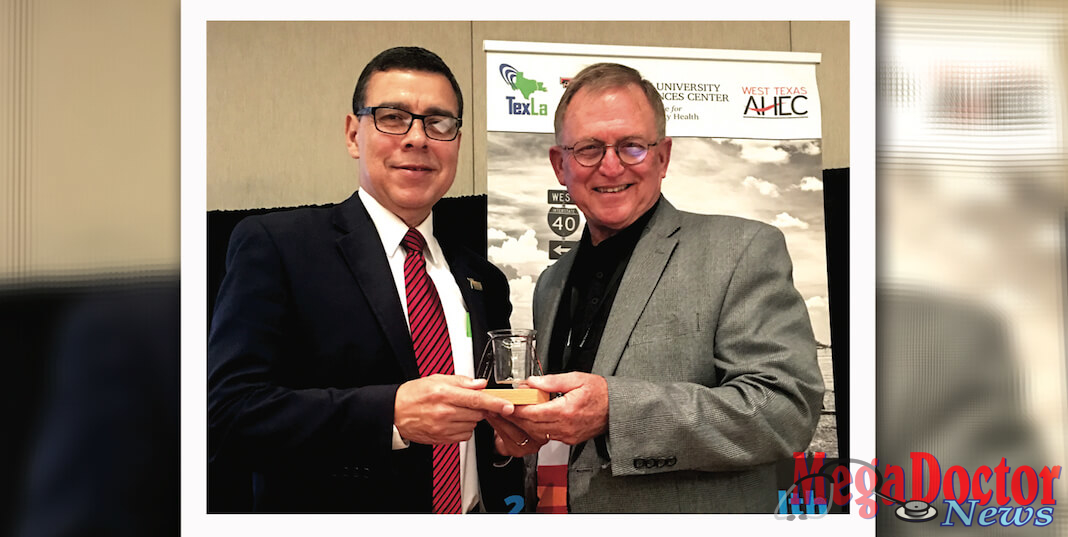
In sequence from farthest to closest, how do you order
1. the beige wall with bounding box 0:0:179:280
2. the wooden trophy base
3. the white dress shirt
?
the beige wall with bounding box 0:0:179:280
the white dress shirt
the wooden trophy base

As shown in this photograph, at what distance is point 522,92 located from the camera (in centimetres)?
237

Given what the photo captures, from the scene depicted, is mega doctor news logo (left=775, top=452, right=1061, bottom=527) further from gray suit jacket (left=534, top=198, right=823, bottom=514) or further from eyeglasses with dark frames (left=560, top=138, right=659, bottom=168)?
eyeglasses with dark frames (left=560, top=138, right=659, bottom=168)

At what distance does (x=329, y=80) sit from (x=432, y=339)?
2.27ft

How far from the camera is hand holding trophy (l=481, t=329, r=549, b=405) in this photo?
2.21 meters

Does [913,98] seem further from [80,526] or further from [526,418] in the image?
[80,526]

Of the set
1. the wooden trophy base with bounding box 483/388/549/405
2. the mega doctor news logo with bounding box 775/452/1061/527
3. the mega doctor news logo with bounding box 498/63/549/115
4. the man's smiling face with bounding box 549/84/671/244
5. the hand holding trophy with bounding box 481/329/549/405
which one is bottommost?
the mega doctor news logo with bounding box 775/452/1061/527

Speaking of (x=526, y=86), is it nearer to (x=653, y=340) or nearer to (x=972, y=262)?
(x=653, y=340)

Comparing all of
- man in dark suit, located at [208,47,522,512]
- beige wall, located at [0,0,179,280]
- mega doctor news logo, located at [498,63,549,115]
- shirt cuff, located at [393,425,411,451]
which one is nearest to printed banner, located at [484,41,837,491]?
mega doctor news logo, located at [498,63,549,115]

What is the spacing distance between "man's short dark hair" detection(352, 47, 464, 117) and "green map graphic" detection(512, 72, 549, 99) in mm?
141

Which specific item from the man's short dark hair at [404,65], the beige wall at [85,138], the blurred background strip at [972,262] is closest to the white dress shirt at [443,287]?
the man's short dark hair at [404,65]

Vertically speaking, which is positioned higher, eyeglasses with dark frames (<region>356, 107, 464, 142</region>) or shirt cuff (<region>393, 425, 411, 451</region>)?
eyeglasses with dark frames (<region>356, 107, 464, 142</region>)

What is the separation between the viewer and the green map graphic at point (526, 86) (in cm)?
237

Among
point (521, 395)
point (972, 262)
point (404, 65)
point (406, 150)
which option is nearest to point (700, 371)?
point (521, 395)

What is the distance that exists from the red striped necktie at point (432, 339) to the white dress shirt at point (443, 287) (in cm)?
1
